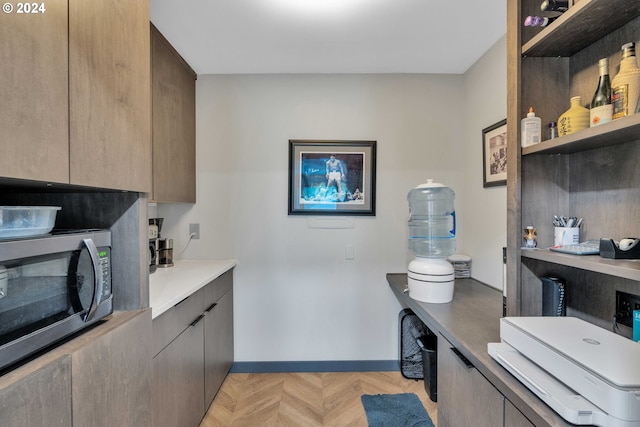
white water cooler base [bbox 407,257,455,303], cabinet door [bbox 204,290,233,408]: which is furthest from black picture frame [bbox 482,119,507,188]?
cabinet door [bbox 204,290,233,408]

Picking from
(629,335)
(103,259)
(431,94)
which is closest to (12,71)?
(103,259)

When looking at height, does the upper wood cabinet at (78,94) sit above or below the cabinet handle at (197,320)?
above

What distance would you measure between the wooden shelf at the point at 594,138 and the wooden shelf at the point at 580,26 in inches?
15.3

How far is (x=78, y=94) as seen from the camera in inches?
32.2

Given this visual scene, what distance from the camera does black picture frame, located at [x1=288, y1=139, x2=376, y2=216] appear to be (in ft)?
8.14

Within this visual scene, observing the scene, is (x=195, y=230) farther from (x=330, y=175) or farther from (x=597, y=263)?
(x=597, y=263)

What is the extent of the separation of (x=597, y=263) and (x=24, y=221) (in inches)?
63.2

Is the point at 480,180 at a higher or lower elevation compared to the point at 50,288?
higher

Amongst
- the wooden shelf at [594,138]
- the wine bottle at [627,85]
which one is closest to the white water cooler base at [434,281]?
the wooden shelf at [594,138]

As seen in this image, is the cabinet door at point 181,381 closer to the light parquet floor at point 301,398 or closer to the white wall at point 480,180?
the light parquet floor at point 301,398

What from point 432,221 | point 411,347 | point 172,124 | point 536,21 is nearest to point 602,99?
point 536,21

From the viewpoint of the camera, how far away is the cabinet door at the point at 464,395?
3.38ft

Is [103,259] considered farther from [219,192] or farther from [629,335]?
[629,335]

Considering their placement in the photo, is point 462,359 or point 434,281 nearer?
point 462,359
